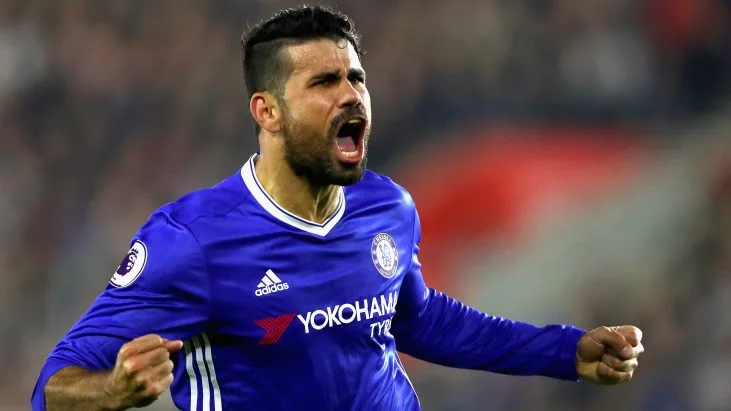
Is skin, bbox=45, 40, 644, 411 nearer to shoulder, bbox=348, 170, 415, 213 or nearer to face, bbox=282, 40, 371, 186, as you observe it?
face, bbox=282, 40, 371, 186

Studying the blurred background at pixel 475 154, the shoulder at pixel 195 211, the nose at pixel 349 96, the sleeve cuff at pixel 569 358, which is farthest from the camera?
the blurred background at pixel 475 154

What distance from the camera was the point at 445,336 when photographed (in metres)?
3.63

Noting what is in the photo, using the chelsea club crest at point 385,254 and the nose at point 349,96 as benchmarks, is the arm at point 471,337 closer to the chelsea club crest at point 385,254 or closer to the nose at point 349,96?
the chelsea club crest at point 385,254

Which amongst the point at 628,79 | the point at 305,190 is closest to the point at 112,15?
the point at 628,79

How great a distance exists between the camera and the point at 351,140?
333 centimetres

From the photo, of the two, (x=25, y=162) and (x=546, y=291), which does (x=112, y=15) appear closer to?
(x=25, y=162)

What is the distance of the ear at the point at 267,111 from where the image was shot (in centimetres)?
330

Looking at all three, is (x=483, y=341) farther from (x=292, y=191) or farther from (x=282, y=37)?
(x=282, y=37)

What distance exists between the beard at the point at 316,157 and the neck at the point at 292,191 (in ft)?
0.11

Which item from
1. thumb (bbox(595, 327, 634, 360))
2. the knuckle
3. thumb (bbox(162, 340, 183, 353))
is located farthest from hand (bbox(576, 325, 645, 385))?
the knuckle

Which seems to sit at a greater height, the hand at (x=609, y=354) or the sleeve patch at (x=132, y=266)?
the sleeve patch at (x=132, y=266)

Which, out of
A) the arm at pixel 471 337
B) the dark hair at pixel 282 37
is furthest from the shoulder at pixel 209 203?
the arm at pixel 471 337

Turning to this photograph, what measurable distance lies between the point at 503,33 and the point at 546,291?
1818 millimetres

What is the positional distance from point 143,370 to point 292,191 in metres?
0.97
